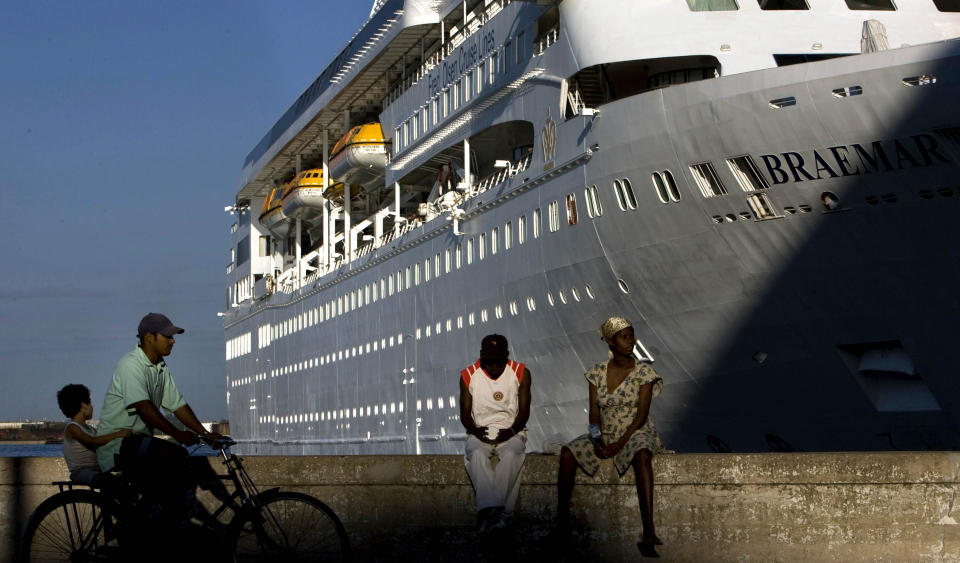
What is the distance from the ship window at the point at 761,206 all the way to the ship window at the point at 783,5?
13.3ft

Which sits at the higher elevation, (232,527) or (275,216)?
(275,216)

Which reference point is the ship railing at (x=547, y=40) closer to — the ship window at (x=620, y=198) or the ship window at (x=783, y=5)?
the ship window at (x=783, y=5)

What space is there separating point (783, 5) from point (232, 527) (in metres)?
14.5

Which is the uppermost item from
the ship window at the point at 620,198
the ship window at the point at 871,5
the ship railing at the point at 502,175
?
the ship window at the point at 871,5

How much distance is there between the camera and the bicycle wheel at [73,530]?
867 centimetres

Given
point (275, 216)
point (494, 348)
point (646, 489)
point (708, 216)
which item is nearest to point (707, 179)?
point (708, 216)

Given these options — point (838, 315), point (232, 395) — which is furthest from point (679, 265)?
point (232, 395)

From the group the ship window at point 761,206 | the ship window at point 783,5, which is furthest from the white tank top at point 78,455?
the ship window at point 783,5

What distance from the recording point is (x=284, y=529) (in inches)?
336

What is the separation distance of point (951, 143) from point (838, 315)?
2683 mm

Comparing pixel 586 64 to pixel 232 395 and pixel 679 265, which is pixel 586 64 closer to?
pixel 679 265

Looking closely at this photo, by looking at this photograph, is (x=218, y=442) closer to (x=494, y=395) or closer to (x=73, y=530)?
(x=73, y=530)

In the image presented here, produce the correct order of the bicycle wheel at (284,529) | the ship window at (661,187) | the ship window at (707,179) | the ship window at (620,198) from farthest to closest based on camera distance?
the ship window at (620,198), the ship window at (661,187), the ship window at (707,179), the bicycle wheel at (284,529)

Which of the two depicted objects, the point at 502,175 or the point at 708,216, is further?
the point at 502,175
